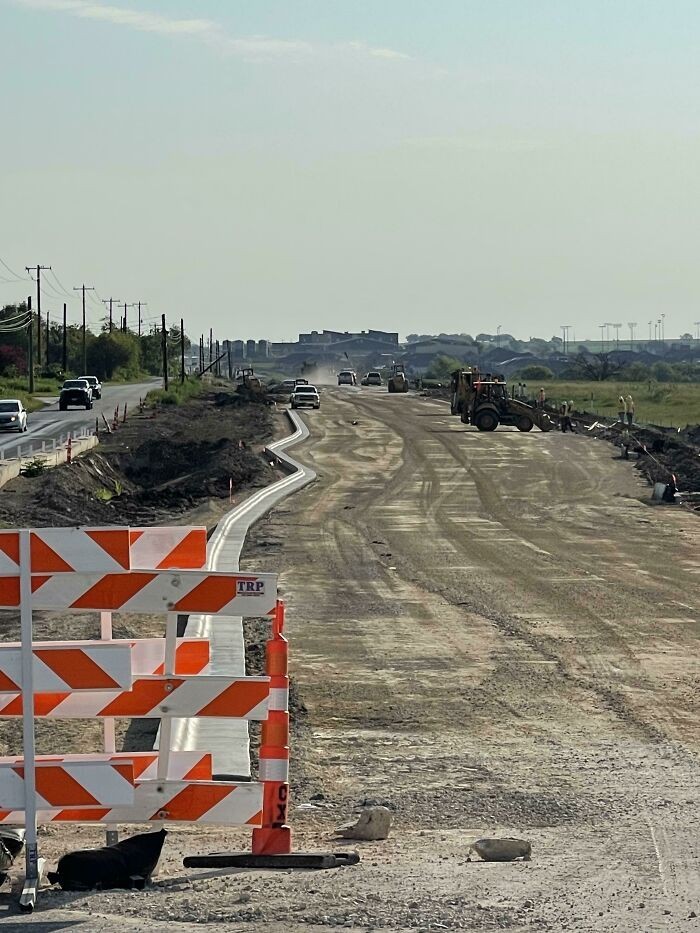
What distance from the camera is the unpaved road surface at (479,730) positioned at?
714cm

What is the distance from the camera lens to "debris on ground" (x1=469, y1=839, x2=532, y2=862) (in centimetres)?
788

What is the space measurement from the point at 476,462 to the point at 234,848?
35399 mm

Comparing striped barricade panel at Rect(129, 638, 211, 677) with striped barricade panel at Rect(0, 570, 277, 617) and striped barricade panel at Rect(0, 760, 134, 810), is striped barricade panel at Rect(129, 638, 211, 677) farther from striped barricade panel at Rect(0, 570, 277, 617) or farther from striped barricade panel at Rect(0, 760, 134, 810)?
striped barricade panel at Rect(0, 760, 134, 810)

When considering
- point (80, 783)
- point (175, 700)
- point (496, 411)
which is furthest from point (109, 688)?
point (496, 411)

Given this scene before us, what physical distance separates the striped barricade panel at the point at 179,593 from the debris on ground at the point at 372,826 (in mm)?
1343

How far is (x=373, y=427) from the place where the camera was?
62.0 metres

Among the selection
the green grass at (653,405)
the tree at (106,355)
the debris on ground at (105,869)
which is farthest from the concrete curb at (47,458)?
the tree at (106,355)

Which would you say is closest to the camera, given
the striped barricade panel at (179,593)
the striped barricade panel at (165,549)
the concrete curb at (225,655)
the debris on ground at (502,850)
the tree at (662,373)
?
the debris on ground at (502,850)

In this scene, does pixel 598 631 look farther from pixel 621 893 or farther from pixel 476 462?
pixel 476 462

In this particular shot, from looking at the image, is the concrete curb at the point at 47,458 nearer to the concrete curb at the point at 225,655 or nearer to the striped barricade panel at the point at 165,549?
the concrete curb at the point at 225,655

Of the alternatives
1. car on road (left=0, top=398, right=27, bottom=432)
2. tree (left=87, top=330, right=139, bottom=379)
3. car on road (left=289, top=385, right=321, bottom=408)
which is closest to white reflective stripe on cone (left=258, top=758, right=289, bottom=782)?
car on road (left=0, top=398, right=27, bottom=432)

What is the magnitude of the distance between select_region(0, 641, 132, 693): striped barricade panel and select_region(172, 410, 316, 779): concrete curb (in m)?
1.57

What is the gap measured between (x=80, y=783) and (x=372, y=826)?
1.66 metres

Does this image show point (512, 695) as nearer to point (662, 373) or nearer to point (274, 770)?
point (274, 770)
